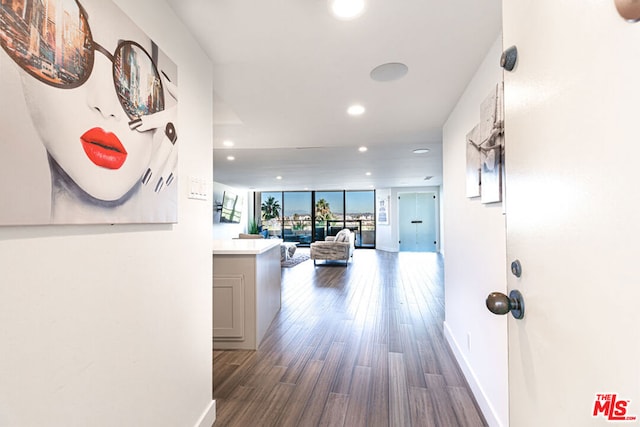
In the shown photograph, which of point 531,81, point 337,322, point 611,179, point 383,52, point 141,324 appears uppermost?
point 383,52

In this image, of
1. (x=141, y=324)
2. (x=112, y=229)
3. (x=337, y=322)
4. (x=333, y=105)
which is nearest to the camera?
(x=112, y=229)

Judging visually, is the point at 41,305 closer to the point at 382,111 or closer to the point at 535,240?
the point at 535,240

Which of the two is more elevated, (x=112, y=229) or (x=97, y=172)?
(x=97, y=172)

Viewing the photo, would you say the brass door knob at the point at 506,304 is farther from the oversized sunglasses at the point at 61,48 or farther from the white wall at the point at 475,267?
the oversized sunglasses at the point at 61,48

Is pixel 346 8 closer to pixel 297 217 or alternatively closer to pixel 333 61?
pixel 333 61

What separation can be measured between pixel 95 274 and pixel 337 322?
2780mm

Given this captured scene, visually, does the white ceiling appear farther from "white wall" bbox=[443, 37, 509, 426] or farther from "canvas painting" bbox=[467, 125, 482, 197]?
"canvas painting" bbox=[467, 125, 482, 197]

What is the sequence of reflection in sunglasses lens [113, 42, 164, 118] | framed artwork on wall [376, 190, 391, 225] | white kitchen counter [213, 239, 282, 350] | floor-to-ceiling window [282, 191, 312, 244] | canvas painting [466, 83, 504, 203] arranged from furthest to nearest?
1. floor-to-ceiling window [282, 191, 312, 244]
2. framed artwork on wall [376, 190, 391, 225]
3. white kitchen counter [213, 239, 282, 350]
4. canvas painting [466, 83, 504, 203]
5. reflection in sunglasses lens [113, 42, 164, 118]

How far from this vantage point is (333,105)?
2.38 m

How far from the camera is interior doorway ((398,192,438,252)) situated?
32.5 feet

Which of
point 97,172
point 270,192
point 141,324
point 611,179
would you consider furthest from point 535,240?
point 270,192

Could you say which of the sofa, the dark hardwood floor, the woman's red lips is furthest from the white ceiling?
the sofa

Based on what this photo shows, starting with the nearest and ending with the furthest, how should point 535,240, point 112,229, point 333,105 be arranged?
point 535,240 < point 112,229 < point 333,105

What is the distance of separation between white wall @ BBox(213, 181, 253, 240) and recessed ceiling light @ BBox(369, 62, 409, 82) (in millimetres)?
7099
